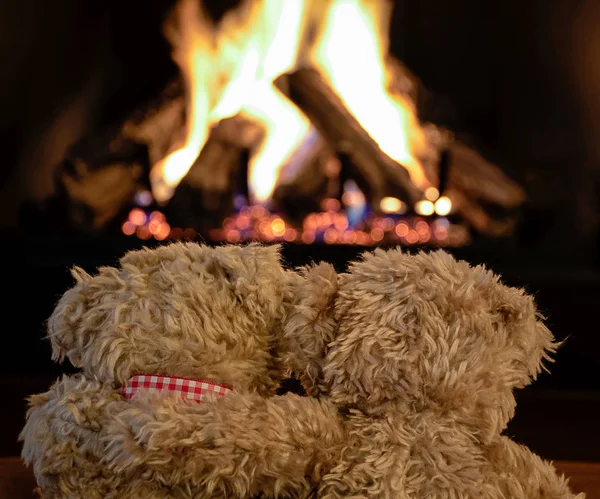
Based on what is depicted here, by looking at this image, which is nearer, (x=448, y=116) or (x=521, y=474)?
(x=521, y=474)

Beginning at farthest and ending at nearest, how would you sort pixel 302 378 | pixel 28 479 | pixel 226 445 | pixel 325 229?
pixel 325 229, pixel 28 479, pixel 302 378, pixel 226 445

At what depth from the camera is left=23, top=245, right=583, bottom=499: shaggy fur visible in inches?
21.2

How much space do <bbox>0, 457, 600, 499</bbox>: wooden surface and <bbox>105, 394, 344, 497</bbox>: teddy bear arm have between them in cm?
32

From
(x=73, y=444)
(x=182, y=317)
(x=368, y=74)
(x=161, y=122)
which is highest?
(x=368, y=74)

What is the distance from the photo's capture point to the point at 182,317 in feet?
1.97

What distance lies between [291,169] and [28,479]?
3.23ft

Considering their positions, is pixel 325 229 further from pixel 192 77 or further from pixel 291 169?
pixel 192 77

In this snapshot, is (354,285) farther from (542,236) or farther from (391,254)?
(542,236)

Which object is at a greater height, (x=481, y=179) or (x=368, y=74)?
(x=368, y=74)

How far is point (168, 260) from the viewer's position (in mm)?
647

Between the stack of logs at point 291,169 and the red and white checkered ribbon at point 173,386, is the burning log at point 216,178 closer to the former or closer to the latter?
the stack of logs at point 291,169

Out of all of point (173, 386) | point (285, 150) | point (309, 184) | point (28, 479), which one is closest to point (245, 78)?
point (285, 150)

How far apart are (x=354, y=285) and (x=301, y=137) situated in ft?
3.62

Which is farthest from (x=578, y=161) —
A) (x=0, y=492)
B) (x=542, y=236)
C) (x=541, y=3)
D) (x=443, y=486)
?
(x=0, y=492)
